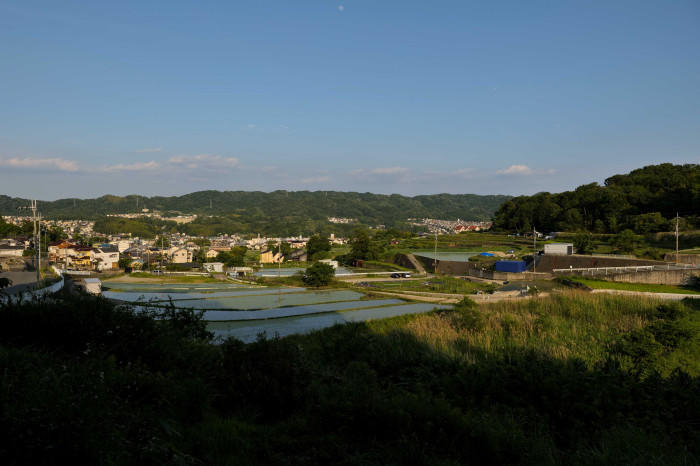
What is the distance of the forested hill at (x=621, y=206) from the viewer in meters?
41.5

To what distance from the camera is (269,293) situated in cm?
2619

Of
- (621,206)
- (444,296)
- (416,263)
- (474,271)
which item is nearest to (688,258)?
(474,271)

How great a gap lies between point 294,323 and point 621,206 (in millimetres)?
47050

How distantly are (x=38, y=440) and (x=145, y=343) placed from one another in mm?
3458

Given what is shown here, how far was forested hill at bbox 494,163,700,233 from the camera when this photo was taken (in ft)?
136

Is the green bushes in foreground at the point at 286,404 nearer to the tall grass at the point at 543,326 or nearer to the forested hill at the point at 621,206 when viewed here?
the tall grass at the point at 543,326

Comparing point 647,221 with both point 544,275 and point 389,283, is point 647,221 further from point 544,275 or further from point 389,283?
point 389,283

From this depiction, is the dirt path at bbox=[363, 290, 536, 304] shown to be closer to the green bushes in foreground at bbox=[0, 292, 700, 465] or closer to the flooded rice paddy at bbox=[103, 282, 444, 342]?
the flooded rice paddy at bbox=[103, 282, 444, 342]

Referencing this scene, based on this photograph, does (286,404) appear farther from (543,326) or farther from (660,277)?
(660,277)

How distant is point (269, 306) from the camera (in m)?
20.9

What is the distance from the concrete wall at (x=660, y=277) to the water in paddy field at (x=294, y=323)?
1117 cm

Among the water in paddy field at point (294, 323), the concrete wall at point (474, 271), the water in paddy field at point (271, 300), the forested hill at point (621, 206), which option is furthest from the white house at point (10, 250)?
the forested hill at point (621, 206)

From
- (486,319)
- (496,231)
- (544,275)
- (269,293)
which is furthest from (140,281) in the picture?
(496,231)

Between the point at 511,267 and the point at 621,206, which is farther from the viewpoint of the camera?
the point at 621,206
